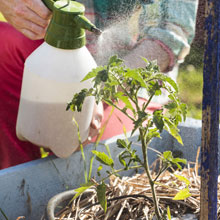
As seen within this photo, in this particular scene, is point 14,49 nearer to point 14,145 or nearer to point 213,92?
point 14,145

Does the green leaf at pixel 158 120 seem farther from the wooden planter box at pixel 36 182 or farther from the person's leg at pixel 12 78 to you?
the person's leg at pixel 12 78

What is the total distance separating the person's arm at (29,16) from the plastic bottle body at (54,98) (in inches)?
6.4

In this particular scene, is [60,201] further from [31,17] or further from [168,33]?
[168,33]

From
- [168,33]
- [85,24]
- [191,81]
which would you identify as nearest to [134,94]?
[85,24]

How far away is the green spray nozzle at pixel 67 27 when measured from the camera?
3.45 ft

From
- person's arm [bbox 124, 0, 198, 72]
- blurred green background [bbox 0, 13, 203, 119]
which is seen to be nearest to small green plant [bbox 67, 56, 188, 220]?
person's arm [bbox 124, 0, 198, 72]

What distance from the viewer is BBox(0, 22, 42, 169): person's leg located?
64.1 inches

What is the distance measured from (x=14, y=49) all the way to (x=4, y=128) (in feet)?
0.96

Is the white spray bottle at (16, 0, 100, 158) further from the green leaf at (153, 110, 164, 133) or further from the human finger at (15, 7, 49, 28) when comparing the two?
the green leaf at (153, 110, 164, 133)

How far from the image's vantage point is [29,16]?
1.26 meters

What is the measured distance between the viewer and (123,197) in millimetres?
1083

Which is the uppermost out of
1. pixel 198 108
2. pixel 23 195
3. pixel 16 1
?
pixel 16 1

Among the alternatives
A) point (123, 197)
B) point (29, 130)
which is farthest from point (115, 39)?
point (123, 197)

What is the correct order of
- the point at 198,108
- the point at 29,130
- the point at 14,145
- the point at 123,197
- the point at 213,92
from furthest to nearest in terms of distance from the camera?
the point at 198,108
the point at 14,145
the point at 29,130
the point at 123,197
the point at 213,92
